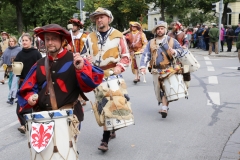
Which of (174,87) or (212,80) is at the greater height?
(174,87)

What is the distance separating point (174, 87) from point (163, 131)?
2.84ft

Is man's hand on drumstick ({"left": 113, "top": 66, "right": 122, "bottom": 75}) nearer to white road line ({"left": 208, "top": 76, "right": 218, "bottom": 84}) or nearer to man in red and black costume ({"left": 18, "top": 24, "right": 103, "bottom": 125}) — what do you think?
man in red and black costume ({"left": 18, "top": 24, "right": 103, "bottom": 125})

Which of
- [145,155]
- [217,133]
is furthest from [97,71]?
[217,133]

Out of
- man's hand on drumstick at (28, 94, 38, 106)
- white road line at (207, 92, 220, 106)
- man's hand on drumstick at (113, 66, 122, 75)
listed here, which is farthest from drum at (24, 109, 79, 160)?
white road line at (207, 92, 220, 106)

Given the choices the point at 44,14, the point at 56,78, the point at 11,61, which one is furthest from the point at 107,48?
the point at 44,14

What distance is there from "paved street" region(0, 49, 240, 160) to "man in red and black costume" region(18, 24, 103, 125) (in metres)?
1.67

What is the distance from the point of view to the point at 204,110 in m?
7.39

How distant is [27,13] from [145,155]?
4446 centimetres

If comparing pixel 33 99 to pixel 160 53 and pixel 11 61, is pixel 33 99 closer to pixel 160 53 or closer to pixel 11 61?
pixel 160 53

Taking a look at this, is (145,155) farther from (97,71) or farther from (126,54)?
(97,71)

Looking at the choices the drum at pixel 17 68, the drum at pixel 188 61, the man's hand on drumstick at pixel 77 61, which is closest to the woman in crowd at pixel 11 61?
the drum at pixel 17 68

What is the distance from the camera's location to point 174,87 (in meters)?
6.36

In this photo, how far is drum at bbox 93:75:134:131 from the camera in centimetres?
461

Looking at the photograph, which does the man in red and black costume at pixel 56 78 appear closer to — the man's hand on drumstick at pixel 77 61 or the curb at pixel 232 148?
the man's hand on drumstick at pixel 77 61
